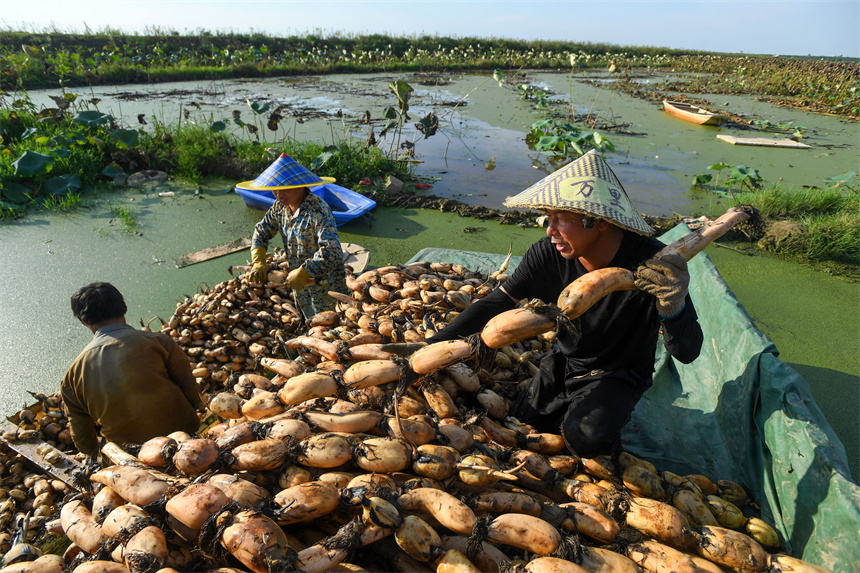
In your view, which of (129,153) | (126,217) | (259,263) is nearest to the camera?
(259,263)

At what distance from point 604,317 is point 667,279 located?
45 centimetres

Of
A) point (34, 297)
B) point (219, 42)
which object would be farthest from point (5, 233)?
A: point (219, 42)

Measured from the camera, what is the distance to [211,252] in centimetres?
495

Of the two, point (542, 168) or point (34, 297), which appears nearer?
point (34, 297)

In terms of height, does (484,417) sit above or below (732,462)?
above

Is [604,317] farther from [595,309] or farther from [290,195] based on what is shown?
[290,195]

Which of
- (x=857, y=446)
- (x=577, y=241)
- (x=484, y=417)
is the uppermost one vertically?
(x=577, y=241)

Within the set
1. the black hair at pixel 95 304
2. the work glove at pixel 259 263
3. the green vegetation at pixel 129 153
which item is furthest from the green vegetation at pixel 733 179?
the black hair at pixel 95 304

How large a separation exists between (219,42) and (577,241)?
2439 centimetres

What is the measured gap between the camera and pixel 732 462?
2246mm

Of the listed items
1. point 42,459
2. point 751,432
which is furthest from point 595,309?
point 42,459

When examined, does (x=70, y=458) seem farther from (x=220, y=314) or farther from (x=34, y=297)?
(x=34, y=297)

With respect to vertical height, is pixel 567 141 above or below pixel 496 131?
below

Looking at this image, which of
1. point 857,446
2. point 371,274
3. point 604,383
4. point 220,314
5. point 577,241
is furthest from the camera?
point 220,314
